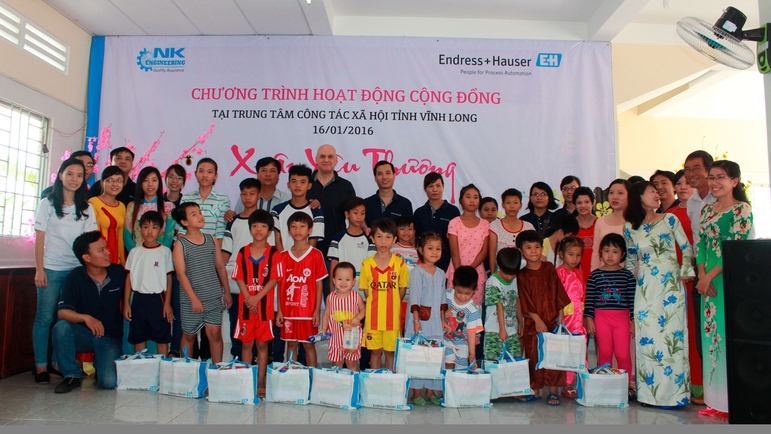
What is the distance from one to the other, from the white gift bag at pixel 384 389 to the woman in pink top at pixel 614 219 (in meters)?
1.45

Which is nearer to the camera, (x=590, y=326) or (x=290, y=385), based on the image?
(x=290, y=385)

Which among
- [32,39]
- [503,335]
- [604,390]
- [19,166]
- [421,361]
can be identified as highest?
[32,39]

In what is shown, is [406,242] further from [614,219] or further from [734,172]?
[734,172]

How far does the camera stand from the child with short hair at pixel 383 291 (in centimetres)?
305

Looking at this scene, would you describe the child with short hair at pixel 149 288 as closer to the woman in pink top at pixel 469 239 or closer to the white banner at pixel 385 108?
the white banner at pixel 385 108

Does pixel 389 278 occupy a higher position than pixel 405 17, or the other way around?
pixel 405 17

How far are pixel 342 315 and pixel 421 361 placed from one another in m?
0.54

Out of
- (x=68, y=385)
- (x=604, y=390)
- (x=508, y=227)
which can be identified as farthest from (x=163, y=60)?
(x=604, y=390)

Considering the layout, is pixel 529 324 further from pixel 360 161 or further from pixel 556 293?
pixel 360 161

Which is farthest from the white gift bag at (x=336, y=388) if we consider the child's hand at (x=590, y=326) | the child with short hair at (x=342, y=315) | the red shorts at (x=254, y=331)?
the child's hand at (x=590, y=326)

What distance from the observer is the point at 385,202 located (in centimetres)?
376

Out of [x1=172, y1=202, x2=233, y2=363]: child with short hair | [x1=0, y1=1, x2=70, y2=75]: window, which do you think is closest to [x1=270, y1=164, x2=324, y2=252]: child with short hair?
[x1=172, y1=202, x2=233, y2=363]: child with short hair

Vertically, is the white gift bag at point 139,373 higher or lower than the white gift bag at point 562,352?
lower

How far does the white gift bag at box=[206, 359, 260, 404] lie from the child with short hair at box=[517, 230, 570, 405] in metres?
1.51
